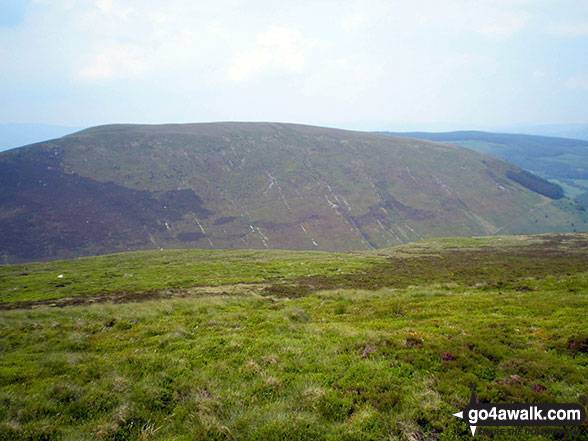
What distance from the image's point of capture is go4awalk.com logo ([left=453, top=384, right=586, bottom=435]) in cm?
786

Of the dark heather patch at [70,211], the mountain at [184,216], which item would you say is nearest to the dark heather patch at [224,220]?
the mountain at [184,216]

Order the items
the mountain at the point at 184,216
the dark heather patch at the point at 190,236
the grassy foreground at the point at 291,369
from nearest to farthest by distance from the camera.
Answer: the grassy foreground at the point at 291,369 < the mountain at the point at 184,216 < the dark heather patch at the point at 190,236

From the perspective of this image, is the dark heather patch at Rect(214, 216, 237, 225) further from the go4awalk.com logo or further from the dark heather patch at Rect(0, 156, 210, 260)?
the go4awalk.com logo

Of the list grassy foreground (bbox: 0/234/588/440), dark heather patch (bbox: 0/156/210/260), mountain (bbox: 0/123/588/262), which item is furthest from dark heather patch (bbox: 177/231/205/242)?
grassy foreground (bbox: 0/234/588/440)

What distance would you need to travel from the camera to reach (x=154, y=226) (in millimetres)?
166500

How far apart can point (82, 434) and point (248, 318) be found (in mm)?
9627

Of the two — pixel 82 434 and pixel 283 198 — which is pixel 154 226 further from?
pixel 82 434

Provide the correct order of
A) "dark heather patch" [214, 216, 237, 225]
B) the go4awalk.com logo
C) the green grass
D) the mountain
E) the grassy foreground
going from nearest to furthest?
the go4awalk.com logo
the grassy foreground
the green grass
the mountain
"dark heather patch" [214, 216, 237, 225]

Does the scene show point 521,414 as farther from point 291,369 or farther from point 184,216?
point 184,216

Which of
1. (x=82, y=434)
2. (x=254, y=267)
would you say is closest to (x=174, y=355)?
(x=82, y=434)

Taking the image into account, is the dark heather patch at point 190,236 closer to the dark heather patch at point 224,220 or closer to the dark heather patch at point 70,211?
the dark heather patch at point 70,211

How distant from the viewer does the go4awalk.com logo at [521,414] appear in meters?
7.86

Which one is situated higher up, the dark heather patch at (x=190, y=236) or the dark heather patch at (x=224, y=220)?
the dark heather patch at (x=224, y=220)

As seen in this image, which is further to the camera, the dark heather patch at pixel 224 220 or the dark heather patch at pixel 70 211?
the dark heather patch at pixel 224 220
